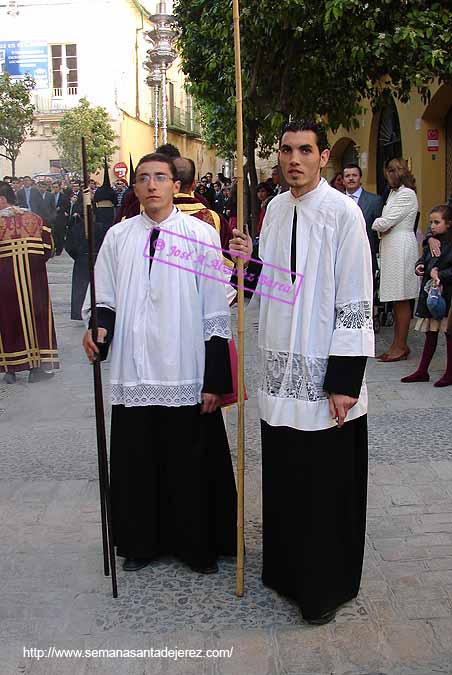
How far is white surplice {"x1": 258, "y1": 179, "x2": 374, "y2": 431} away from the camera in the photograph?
3.28 meters

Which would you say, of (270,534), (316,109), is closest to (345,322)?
(270,534)

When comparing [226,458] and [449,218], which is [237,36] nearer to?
[226,458]

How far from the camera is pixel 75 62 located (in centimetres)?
1988

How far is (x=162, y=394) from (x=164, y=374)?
9cm

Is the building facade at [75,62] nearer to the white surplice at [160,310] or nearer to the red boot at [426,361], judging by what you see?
the red boot at [426,361]

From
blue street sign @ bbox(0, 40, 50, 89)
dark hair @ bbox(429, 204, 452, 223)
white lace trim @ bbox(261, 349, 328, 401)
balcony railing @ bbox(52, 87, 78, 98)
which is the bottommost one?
white lace trim @ bbox(261, 349, 328, 401)

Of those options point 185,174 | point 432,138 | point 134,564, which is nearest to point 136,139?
point 432,138

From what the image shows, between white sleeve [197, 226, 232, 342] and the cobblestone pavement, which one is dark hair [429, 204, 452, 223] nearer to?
the cobblestone pavement

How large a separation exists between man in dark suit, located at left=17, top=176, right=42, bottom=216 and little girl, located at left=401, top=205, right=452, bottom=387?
3.99m

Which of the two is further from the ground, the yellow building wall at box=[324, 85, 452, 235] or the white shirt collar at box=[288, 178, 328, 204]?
the yellow building wall at box=[324, 85, 452, 235]

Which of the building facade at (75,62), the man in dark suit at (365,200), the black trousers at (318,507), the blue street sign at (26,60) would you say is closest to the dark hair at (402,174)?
the man in dark suit at (365,200)

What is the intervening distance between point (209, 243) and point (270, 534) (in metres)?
1.27

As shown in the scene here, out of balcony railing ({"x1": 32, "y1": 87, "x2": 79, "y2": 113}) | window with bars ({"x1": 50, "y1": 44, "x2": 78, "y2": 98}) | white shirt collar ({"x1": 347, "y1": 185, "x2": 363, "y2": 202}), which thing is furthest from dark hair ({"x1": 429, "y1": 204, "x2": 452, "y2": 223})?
window with bars ({"x1": 50, "y1": 44, "x2": 78, "y2": 98})

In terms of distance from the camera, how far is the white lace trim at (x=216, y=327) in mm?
3746
